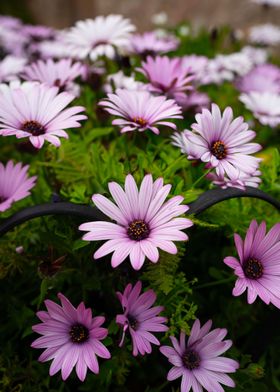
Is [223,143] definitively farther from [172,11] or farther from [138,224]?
[172,11]

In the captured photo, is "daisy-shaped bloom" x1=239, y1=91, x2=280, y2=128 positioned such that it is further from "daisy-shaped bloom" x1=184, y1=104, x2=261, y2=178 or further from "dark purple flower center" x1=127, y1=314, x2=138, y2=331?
"dark purple flower center" x1=127, y1=314, x2=138, y2=331

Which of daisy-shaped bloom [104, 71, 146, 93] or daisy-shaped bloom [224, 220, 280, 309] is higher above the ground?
daisy-shaped bloom [104, 71, 146, 93]

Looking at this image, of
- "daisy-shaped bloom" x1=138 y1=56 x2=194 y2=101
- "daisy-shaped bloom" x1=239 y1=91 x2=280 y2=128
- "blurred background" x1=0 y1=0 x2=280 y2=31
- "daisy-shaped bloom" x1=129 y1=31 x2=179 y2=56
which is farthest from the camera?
"blurred background" x1=0 y1=0 x2=280 y2=31

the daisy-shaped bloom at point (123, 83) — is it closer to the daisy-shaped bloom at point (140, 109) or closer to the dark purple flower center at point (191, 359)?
the daisy-shaped bloom at point (140, 109)

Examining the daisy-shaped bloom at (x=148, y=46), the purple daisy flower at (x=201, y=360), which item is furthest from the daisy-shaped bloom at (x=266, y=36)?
the purple daisy flower at (x=201, y=360)

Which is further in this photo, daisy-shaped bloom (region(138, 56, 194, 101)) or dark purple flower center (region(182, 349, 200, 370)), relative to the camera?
daisy-shaped bloom (region(138, 56, 194, 101))

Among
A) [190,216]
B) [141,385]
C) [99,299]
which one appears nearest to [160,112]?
[190,216]

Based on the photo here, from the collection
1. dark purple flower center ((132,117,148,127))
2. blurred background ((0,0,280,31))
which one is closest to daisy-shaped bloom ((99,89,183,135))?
dark purple flower center ((132,117,148,127))
